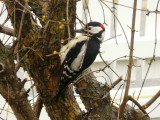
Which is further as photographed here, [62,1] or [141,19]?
[141,19]

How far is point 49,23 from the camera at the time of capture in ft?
6.11

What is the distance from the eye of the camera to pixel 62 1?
183cm

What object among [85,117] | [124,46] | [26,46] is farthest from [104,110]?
[124,46]

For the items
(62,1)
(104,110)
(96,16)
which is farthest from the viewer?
(96,16)

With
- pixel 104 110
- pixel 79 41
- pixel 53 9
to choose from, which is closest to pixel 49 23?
pixel 53 9

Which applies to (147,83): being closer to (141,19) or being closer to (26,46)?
(141,19)

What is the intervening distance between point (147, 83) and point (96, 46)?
5.11ft

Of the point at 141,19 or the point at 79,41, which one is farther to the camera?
the point at 141,19

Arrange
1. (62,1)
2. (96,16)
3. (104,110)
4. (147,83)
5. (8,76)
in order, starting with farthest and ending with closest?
1. (147,83)
2. (96,16)
3. (104,110)
4. (62,1)
5. (8,76)

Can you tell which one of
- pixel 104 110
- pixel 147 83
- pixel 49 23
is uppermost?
pixel 49 23

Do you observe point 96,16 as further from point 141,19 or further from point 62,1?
point 62,1

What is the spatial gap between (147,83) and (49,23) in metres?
2.11

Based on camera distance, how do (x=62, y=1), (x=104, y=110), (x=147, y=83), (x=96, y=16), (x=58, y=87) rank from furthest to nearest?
(x=147, y=83) < (x=96, y=16) < (x=104, y=110) < (x=58, y=87) < (x=62, y=1)

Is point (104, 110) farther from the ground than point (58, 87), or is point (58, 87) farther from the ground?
point (58, 87)
